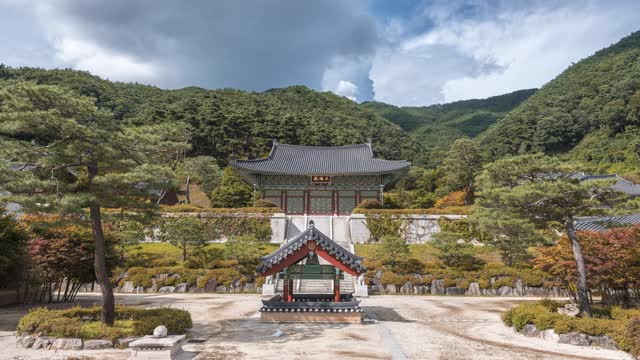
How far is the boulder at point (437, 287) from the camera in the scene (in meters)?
24.5

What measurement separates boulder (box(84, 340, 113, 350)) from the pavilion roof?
1102 inches

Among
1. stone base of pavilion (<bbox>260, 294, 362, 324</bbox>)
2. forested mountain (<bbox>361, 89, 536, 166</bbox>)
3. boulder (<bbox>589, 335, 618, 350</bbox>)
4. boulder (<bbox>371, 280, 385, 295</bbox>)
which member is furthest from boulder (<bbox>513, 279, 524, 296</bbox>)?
forested mountain (<bbox>361, 89, 536, 166</bbox>)

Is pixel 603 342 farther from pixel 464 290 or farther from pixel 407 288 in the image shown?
pixel 407 288

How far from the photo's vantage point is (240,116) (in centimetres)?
7431

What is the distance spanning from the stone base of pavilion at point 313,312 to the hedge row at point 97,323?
10.3 ft

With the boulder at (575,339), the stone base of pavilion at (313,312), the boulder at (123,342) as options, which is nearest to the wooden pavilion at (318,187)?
the stone base of pavilion at (313,312)

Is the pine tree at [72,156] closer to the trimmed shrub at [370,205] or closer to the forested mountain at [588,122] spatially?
the trimmed shrub at [370,205]

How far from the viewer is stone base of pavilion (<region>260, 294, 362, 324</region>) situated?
49.2 ft

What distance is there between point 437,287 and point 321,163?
2170 centimetres

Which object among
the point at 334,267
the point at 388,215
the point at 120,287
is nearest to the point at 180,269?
the point at 120,287

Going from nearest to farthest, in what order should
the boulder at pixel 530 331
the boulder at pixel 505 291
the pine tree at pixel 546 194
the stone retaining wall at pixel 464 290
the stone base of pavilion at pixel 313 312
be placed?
the pine tree at pixel 546 194
the boulder at pixel 530 331
the stone base of pavilion at pixel 313 312
the stone retaining wall at pixel 464 290
the boulder at pixel 505 291

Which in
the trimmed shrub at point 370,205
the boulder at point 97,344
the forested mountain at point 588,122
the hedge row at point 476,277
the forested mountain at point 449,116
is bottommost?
the boulder at point 97,344

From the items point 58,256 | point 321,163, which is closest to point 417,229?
point 321,163

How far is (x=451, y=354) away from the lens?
10.9 m
